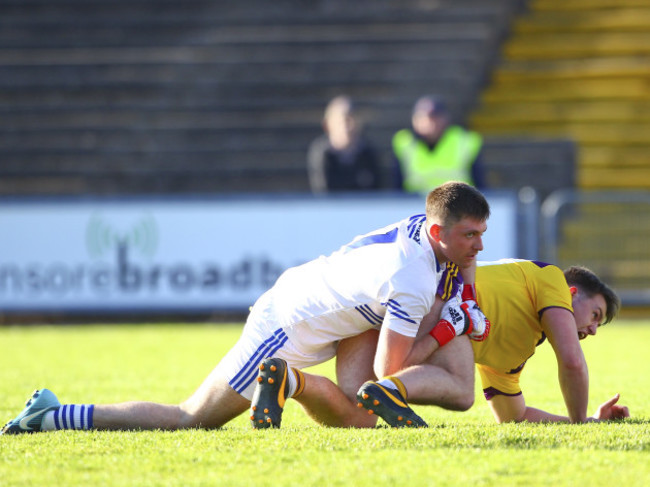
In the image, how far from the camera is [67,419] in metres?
5.52

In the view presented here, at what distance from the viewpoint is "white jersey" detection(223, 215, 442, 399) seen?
5289 millimetres

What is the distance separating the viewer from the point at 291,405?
6.86 m

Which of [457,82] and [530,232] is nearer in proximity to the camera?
[530,232]

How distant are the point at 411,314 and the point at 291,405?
5.94ft

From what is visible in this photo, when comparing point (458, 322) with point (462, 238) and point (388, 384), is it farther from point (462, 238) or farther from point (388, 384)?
point (388, 384)

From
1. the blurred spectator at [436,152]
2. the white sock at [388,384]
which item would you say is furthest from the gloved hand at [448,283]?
the blurred spectator at [436,152]

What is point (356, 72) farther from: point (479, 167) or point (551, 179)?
point (479, 167)

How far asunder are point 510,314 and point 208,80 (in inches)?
496

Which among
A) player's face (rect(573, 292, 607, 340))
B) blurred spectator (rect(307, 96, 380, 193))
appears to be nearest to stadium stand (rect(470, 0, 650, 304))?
blurred spectator (rect(307, 96, 380, 193))

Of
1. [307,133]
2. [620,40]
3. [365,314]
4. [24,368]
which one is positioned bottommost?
[24,368]

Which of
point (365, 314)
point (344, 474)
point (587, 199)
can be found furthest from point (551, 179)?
point (344, 474)

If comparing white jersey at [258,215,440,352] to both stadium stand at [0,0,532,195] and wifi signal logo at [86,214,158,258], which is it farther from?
stadium stand at [0,0,532,195]

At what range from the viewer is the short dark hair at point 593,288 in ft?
19.0

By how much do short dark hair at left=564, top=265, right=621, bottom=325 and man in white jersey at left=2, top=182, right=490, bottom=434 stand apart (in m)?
0.62
